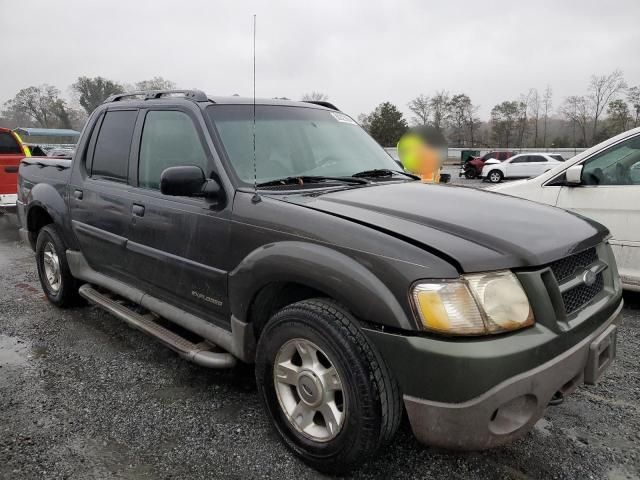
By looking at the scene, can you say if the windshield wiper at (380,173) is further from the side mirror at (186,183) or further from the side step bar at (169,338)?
the side step bar at (169,338)

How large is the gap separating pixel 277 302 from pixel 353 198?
2.27ft

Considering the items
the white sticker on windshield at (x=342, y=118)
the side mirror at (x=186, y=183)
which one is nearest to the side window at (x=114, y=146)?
the side mirror at (x=186, y=183)

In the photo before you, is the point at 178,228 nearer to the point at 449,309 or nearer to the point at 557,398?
the point at 449,309

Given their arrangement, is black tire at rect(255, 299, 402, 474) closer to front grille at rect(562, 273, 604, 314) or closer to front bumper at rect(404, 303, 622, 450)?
front bumper at rect(404, 303, 622, 450)

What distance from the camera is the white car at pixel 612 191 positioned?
4.30m

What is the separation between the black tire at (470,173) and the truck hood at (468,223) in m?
25.4

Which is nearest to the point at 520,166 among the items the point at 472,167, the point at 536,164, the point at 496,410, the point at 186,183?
the point at 536,164

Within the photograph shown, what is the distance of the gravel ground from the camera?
7.73 ft

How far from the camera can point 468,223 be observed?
2.21 metres

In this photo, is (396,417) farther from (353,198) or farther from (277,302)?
(353,198)

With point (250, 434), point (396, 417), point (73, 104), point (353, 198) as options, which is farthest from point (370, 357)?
point (73, 104)

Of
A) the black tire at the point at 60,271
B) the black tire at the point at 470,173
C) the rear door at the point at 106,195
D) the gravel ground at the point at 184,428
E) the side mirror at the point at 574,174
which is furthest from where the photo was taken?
the black tire at the point at 470,173

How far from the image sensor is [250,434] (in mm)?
2650

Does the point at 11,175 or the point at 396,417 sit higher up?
the point at 11,175
